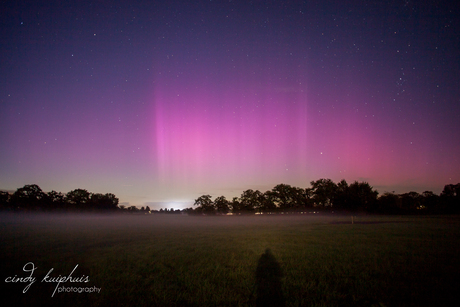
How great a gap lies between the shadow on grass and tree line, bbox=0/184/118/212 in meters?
126

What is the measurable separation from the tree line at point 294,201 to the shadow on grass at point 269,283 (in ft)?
264

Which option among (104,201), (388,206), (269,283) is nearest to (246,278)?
(269,283)

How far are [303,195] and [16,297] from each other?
117 meters

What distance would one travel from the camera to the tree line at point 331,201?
73.2 metres

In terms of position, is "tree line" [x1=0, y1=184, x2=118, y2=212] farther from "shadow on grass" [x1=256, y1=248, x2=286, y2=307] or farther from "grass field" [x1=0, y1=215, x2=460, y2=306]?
"shadow on grass" [x1=256, y1=248, x2=286, y2=307]

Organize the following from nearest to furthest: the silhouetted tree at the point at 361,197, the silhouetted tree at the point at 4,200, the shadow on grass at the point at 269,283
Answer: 1. the shadow on grass at the point at 269,283
2. the silhouetted tree at the point at 361,197
3. the silhouetted tree at the point at 4,200

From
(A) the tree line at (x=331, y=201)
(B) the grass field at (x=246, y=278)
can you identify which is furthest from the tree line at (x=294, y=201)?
(B) the grass field at (x=246, y=278)

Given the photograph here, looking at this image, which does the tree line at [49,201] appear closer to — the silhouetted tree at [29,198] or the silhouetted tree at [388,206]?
the silhouetted tree at [29,198]

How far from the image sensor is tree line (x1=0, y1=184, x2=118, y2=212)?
3750 inches

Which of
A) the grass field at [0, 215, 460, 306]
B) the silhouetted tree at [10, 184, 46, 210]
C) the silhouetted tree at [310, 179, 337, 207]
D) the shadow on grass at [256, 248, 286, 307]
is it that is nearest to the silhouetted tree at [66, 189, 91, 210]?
the silhouetted tree at [10, 184, 46, 210]

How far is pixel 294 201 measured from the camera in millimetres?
109750

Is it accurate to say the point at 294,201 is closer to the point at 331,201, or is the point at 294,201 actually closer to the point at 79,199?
the point at 331,201

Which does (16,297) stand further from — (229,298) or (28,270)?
(229,298)

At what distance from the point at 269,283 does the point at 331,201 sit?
347ft
